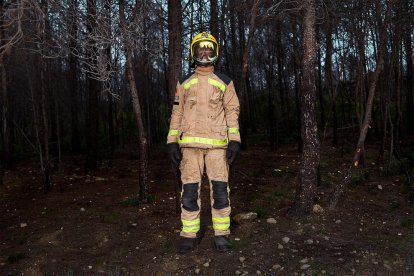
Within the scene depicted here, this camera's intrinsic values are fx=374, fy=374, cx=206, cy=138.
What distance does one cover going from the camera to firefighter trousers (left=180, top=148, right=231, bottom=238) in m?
4.50

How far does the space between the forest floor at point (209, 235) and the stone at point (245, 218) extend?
85mm

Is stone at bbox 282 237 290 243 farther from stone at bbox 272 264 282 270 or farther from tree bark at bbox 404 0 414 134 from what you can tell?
tree bark at bbox 404 0 414 134

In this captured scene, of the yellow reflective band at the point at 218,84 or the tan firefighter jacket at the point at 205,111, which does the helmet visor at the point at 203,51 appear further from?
the yellow reflective band at the point at 218,84

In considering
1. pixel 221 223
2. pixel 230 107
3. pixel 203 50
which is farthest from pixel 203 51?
pixel 221 223

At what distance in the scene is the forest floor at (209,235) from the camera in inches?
161

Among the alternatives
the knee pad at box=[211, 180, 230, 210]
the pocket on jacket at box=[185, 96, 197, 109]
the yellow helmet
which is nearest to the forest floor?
the knee pad at box=[211, 180, 230, 210]

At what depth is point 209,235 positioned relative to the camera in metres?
4.86

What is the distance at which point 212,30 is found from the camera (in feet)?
26.3

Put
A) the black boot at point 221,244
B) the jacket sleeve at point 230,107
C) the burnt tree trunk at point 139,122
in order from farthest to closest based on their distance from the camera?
the burnt tree trunk at point 139,122, the jacket sleeve at point 230,107, the black boot at point 221,244

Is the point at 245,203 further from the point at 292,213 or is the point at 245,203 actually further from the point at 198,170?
the point at 198,170

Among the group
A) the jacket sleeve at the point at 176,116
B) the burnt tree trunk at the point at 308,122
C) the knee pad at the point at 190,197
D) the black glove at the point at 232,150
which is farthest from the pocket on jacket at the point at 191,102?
the burnt tree trunk at the point at 308,122

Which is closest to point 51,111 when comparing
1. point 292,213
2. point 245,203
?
point 245,203

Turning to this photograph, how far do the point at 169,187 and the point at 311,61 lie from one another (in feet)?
14.4

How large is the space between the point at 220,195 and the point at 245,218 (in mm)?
987
